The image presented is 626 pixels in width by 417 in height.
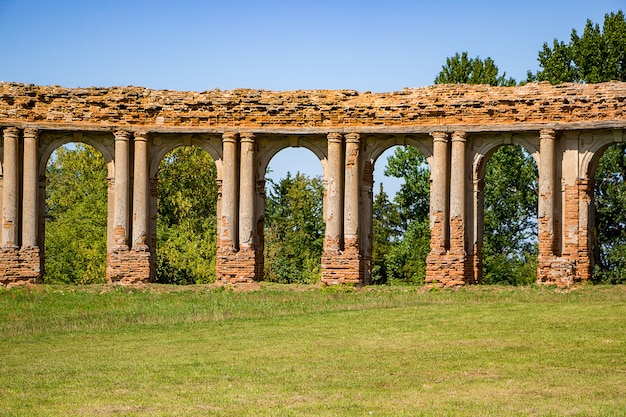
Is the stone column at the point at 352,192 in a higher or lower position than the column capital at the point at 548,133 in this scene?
lower

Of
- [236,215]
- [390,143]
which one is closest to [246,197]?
[236,215]

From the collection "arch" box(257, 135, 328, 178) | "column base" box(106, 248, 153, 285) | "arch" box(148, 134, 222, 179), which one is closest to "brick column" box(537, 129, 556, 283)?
"arch" box(257, 135, 328, 178)

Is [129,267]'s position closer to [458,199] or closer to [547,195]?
[458,199]

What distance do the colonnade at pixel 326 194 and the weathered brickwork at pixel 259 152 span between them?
4 centimetres

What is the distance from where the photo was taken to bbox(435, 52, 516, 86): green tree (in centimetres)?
5209

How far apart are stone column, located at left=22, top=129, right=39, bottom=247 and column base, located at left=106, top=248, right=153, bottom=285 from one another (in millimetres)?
2407

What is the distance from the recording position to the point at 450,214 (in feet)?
115

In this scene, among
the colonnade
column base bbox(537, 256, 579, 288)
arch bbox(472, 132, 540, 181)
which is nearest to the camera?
column base bbox(537, 256, 579, 288)

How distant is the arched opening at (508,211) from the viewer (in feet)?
154

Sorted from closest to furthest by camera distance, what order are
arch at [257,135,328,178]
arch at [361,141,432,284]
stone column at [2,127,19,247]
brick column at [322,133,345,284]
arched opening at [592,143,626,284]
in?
brick column at [322,133,345,284]
stone column at [2,127,19,247]
arch at [257,135,328,178]
arched opening at [592,143,626,284]
arch at [361,141,432,284]

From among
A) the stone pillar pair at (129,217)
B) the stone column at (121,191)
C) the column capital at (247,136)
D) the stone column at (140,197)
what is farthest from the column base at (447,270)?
the stone column at (121,191)

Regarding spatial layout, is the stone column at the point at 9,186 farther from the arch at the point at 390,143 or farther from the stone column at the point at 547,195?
the stone column at the point at 547,195

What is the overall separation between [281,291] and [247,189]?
12.9 ft

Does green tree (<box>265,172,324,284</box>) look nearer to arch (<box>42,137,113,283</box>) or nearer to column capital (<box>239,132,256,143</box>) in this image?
arch (<box>42,137,113,283</box>)
